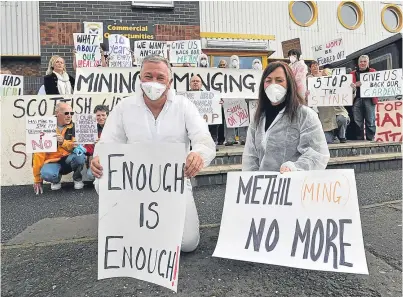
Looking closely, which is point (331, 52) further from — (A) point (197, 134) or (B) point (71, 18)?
(B) point (71, 18)

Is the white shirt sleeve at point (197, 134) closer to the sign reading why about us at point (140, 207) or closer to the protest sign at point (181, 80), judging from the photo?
the sign reading why about us at point (140, 207)

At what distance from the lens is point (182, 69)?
19.0ft

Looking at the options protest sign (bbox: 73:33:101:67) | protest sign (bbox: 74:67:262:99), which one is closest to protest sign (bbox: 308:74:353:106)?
protest sign (bbox: 74:67:262:99)

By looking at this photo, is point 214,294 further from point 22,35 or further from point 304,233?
point 22,35

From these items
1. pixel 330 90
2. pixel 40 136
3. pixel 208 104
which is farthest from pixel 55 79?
pixel 330 90

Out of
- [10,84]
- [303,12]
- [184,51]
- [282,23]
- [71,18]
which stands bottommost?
[10,84]

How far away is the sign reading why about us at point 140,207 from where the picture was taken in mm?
2062

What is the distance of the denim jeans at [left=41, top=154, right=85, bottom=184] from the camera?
4.90 meters

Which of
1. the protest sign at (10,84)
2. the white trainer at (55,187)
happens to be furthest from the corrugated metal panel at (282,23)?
the white trainer at (55,187)

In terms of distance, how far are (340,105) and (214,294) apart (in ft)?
17.7

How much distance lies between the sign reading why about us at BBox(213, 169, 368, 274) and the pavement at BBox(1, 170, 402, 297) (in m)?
0.16

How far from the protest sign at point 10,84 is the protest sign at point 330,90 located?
5682 millimetres

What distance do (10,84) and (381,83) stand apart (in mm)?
7276

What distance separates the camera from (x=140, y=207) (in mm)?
2117
